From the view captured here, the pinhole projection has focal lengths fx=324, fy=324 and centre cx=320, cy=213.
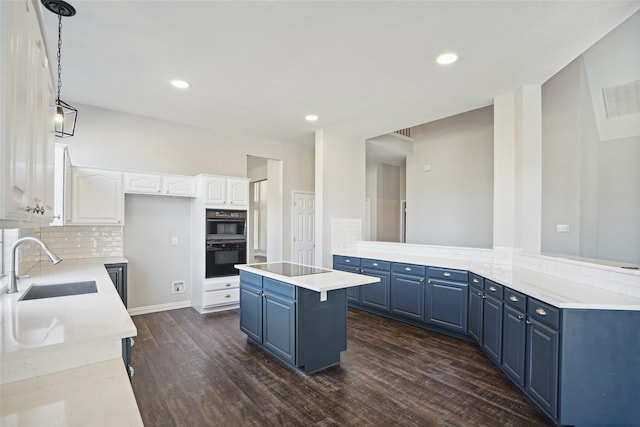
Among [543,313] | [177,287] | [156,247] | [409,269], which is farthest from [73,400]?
[177,287]

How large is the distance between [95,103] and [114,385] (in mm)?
4182

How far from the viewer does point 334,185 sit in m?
5.39

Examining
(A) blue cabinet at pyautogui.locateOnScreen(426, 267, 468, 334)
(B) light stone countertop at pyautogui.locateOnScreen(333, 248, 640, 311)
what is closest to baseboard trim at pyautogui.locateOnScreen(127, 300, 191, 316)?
(B) light stone countertop at pyautogui.locateOnScreen(333, 248, 640, 311)

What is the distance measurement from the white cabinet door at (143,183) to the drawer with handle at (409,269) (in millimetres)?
3409

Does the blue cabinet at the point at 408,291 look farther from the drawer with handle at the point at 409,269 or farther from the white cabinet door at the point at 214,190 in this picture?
the white cabinet door at the point at 214,190

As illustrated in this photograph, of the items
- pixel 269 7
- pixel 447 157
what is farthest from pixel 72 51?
pixel 447 157

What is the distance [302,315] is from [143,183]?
9.89 ft

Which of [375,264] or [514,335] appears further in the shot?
[375,264]

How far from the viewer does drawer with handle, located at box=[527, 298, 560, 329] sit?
2.08 m

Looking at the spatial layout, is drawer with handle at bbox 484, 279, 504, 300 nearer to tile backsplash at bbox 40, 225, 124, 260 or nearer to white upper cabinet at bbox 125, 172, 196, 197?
white upper cabinet at bbox 125, 172, 196, 197

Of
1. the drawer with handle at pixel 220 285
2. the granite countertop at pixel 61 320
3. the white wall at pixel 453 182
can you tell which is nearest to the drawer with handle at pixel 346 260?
the drawer with handle at pixel 220 285

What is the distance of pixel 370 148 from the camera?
6852 millimetres

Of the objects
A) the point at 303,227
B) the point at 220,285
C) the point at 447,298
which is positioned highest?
the point at 303,227

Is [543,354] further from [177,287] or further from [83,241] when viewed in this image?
[83,241]
